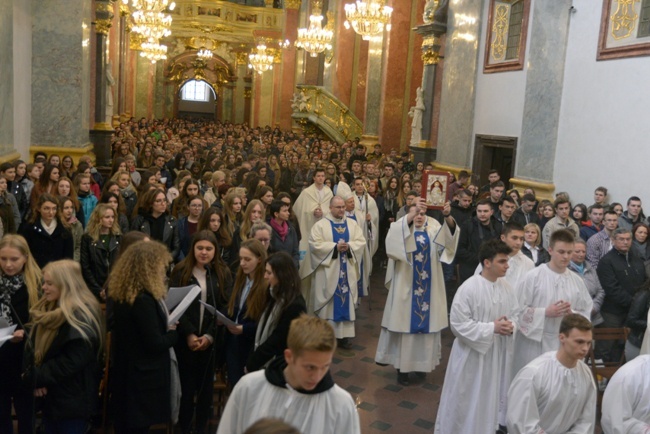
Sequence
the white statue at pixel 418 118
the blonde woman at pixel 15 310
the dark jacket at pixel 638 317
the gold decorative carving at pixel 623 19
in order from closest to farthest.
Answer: the blonde woman at pixel 15 310 < the dark jacket at pixel 638 317 < the gold decorative carving at pixel 623 19 < the white statue at pixel 418 118

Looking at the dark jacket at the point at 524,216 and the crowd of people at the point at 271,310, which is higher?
the dark jacket at the point at 524,216

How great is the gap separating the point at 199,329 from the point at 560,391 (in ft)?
9.04

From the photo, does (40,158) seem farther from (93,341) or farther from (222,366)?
(93,341)

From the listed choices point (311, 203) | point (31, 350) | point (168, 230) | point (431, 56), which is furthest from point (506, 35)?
point (31, 350)

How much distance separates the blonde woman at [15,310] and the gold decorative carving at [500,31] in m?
12.8

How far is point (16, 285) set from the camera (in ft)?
15.7

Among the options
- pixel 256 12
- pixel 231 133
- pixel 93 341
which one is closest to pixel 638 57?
pixel 93 341

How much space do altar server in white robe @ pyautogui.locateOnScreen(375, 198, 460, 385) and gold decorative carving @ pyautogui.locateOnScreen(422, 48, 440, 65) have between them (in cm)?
1148

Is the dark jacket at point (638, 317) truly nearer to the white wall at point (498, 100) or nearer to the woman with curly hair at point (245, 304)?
the woman with curly hair at point (245, 304)

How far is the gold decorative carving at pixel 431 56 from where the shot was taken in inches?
707

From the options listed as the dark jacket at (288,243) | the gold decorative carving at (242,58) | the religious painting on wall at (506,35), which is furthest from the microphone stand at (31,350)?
the gold decorative carving at (242,58)

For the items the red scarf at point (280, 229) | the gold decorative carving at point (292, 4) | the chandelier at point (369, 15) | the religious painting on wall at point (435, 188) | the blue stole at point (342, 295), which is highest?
the gold decorative carving at point (292, 4)

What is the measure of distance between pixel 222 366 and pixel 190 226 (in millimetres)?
2414

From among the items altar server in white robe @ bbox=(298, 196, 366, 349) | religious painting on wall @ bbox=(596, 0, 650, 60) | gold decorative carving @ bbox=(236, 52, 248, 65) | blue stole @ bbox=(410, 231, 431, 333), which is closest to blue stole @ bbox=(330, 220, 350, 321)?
altar server in white robe @ bbox=(298, 196, 366, 349)
